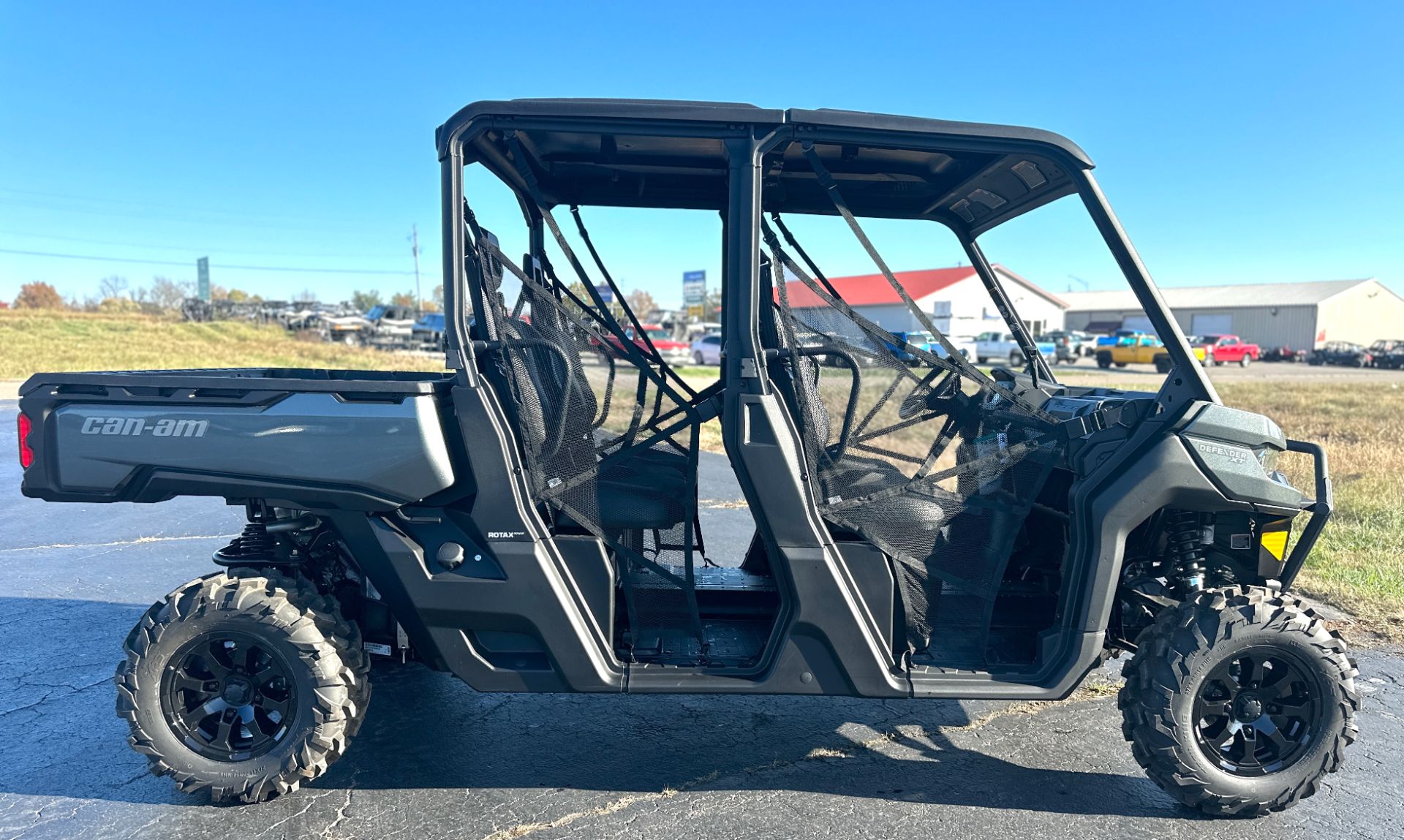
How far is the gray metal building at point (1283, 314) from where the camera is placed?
56.0 meters

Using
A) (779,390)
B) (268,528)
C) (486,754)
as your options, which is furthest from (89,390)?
(779,390)

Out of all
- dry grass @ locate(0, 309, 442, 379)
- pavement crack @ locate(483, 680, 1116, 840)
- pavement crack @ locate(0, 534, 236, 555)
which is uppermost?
dry grass @ locate(0, 309, 442, 379)

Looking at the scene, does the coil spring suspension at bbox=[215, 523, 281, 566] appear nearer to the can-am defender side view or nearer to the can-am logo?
the can-am defender side view

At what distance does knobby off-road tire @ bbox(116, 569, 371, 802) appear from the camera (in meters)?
2.96

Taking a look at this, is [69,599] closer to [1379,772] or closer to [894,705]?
[894,705]

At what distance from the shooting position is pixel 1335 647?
300cm

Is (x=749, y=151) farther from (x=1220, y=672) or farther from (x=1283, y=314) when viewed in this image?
(x=1283, y=314)

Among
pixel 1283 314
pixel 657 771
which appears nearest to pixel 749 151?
pixel 657 771

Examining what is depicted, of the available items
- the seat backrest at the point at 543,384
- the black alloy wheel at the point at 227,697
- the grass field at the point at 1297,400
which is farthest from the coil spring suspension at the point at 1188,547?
the black alloy wheel at the point at 227,697

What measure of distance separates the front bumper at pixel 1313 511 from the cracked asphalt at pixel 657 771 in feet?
2.86

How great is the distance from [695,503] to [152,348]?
1054 inches

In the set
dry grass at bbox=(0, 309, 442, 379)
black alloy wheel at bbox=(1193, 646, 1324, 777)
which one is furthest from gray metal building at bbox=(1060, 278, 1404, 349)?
black alloy wheel at bbox=(1193, 646, 1324, 777)

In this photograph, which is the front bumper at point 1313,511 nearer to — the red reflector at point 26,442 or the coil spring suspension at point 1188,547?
the coil spring suspension at point 1188,547

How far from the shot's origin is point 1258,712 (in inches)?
121
